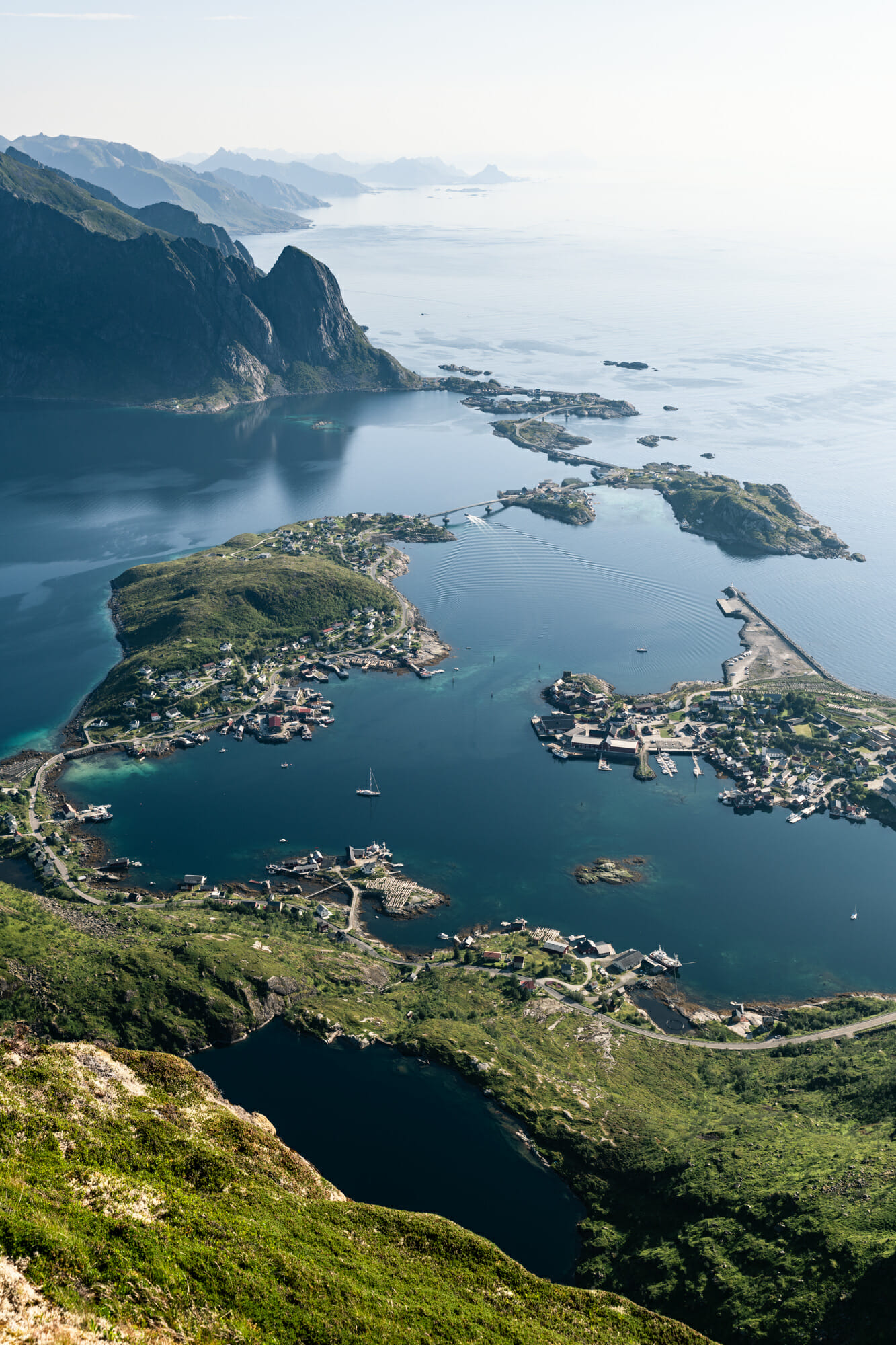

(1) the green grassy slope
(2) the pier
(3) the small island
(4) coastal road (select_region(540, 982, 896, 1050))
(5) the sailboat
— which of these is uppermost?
(1) the green grassy slope

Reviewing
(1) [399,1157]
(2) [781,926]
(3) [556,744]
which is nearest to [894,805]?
(2) [781,926]

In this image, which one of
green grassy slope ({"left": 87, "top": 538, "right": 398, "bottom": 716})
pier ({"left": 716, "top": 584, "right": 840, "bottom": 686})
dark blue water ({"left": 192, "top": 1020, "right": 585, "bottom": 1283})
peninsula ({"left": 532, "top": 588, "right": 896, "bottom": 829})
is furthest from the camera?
Answer: pier ({"left": 716, "top": 584, "right": 840, "bottom": 686})

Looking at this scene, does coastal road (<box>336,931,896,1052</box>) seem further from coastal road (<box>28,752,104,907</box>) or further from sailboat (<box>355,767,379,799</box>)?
coastal road (<box>28,752,104,907</box>)

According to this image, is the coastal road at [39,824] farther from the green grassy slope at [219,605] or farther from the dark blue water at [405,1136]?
the dark blue water at [405,1136]

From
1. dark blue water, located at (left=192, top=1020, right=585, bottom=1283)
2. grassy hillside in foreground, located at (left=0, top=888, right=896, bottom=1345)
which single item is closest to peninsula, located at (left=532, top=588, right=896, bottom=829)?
grassy hillside in foreground, located at (left=0, top=888, right=896, bottom=1345)

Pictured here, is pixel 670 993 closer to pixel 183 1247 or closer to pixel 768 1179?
pixel 768 1179

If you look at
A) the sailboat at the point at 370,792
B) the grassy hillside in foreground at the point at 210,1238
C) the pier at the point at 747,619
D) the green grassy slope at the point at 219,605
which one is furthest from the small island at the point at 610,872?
the green grassy slope at the point at 219,605

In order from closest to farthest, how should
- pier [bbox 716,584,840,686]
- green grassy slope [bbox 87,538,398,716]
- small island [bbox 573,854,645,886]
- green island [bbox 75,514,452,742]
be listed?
Answer: 1. small island [bbox 573,854,645,886]
2. green island [bbox 75,514,452,742]
3. green grassy slope [bbox 87,538,398,716]
4. pier [bbox 716,584,840,686]
